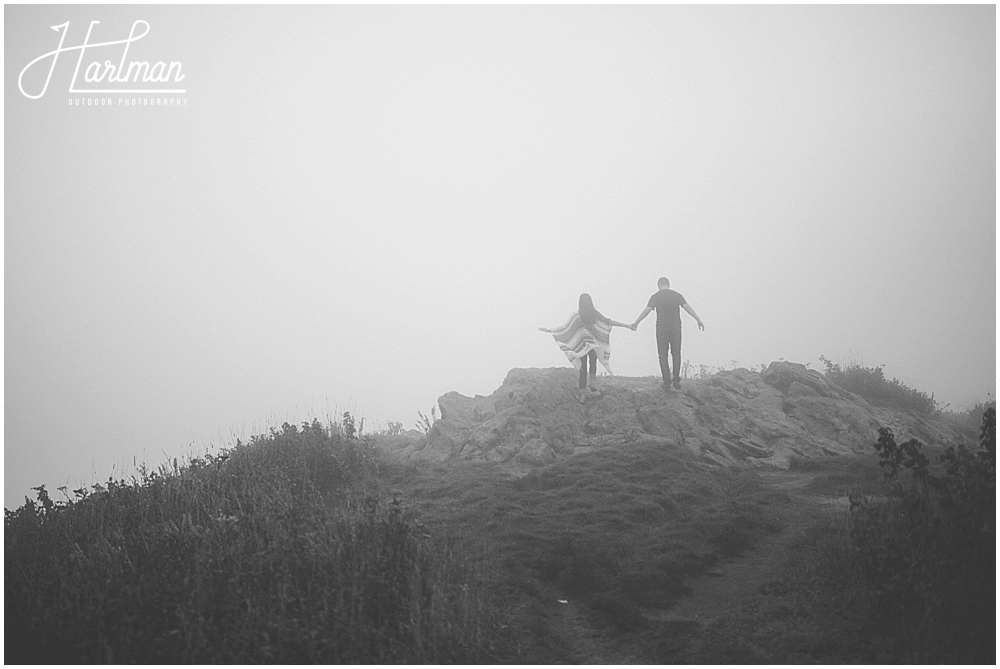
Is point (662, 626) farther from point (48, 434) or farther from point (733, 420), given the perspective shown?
point (48, 434)

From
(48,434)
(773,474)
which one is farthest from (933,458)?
(48,434)

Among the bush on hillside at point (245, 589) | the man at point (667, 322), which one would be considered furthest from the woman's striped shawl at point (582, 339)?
the bush on hillside at point (245, 589)

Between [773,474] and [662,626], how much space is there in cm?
704

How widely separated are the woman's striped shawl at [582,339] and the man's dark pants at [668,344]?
1.50 metres

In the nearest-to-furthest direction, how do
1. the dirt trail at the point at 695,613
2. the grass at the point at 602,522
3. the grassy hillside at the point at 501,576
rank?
the grassy hillside at the point at 501,576 < the dirt trail at the point at 695,613 < the grass at the point at 602,522

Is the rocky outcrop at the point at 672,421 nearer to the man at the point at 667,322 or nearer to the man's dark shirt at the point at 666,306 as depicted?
the man at the point at 667,322

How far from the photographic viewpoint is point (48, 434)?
96.9m

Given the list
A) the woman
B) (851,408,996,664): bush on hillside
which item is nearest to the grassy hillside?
(851,408,996,664): bush on hillside

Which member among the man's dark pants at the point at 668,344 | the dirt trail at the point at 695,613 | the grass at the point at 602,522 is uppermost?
the man's dark pants at the point at 668,344

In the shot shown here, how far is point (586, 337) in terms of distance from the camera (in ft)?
57.6

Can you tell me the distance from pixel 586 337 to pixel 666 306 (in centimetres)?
229

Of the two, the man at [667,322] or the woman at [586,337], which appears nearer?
the man at [667,322]

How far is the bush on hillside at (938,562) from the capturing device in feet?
19.7

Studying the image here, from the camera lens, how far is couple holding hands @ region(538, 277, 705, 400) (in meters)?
16.5
